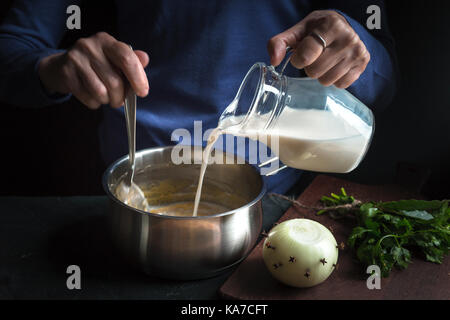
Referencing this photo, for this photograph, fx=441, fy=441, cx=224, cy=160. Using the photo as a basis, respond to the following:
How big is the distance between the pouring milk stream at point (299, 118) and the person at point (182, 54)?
0.05m

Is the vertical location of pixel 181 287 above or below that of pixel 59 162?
above

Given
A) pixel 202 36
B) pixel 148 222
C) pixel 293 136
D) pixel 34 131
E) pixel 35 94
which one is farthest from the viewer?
pixel 34 131

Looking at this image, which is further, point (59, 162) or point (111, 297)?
point (59, 162)

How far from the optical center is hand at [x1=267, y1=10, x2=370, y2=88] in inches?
32.8

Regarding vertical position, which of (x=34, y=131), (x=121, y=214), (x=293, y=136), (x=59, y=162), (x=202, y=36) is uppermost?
(x=202, y=36)

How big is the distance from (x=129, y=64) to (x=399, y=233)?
67 centimetres

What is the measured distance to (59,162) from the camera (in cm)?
172

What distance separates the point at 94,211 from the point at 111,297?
332 millimetres

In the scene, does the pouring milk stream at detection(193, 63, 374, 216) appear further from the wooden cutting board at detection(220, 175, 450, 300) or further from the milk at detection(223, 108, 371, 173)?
the wooden cutting board at detection(220, 175, 450, 300)

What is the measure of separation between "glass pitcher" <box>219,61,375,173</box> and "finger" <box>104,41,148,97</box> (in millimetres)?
199

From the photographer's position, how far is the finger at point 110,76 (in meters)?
0.82

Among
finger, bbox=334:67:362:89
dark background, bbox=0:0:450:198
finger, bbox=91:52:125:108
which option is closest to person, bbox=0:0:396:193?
finger, bbox=334:67:362:89

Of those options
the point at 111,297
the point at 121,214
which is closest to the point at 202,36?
the point at 121,214
